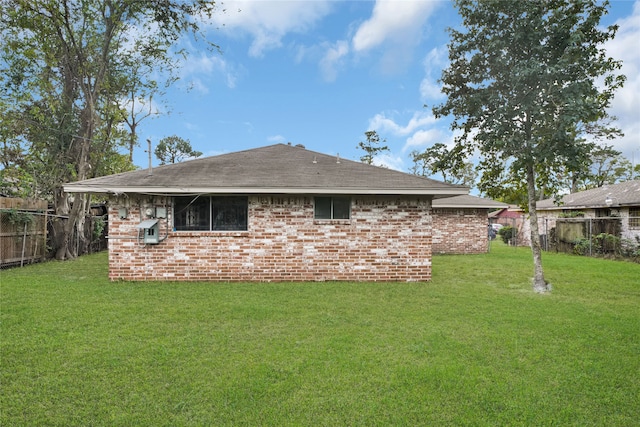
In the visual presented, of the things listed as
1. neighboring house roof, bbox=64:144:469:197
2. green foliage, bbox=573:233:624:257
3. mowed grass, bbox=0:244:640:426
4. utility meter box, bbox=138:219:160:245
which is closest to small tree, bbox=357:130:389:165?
green foliage, bbox=573:233:624:257

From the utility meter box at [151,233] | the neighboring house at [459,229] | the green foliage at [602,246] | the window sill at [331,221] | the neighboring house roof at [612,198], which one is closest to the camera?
the utility meter box at [151,233]

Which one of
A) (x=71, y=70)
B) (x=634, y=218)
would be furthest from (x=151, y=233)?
(x=634, y=218)

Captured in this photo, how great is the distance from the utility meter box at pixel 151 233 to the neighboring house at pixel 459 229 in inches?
454

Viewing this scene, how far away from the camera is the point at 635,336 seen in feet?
15.8

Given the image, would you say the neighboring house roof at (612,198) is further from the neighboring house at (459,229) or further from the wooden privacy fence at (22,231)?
the wooden privacy fence at (22,231)

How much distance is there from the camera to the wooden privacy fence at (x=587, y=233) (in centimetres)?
1460

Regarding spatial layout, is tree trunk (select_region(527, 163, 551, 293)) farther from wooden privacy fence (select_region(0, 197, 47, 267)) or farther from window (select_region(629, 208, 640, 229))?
wooden privacy fence (select_region(0, 197, 47, 267))

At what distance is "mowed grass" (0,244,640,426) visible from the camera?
9.68 feet

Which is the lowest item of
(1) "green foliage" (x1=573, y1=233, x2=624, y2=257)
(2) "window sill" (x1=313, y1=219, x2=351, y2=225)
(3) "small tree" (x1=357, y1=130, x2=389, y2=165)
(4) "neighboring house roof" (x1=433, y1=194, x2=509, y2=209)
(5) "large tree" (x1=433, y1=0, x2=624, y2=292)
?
(1) "green foliage" (x1=573, y1=233, x2=624, y2=257)

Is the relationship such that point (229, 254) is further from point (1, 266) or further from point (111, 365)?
point (1, 266)

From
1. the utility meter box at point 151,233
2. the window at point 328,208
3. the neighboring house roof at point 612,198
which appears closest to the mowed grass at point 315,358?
the utility meter box at point 151,233

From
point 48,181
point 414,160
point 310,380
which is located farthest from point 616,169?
Answer: point 48,181

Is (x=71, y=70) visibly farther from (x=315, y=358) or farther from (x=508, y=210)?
(x=508, y=210)

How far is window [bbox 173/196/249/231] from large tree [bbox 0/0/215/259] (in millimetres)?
6971
